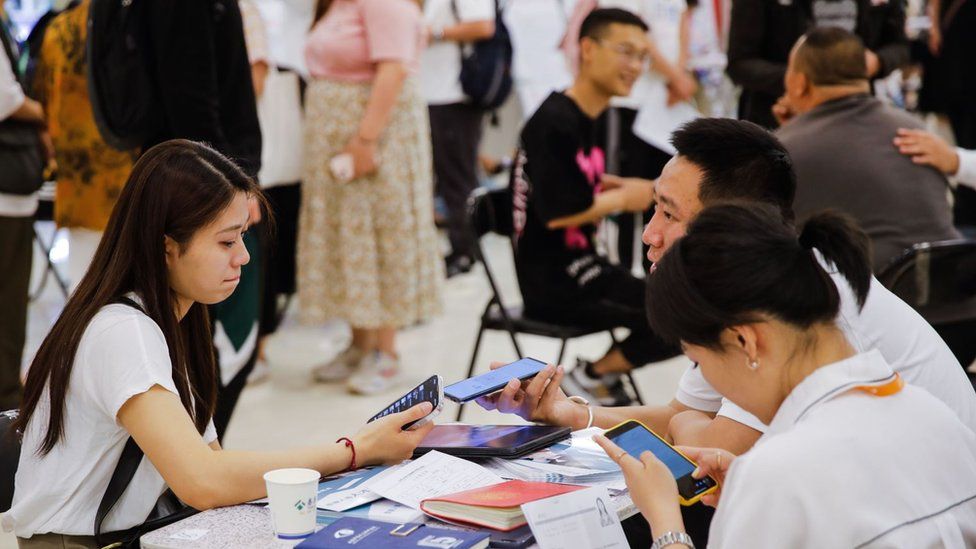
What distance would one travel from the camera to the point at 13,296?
12.4ft

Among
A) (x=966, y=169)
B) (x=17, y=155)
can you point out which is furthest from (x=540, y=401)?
(x=17, y=155)

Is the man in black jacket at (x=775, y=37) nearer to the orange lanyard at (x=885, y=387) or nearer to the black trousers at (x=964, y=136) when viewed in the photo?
the black trousers at (x=964, y=136)

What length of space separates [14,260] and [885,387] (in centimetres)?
307

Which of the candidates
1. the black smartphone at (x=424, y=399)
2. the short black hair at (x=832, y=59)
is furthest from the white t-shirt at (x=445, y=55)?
the black smartphone at (x=424, y=399)

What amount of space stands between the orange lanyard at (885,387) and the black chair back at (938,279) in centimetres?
156

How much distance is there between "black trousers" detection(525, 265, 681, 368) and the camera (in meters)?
3.67

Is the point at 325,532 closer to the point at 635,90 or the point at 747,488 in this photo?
the point at 747,488

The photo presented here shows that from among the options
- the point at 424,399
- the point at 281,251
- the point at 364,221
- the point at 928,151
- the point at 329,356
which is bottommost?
the point at 329,356

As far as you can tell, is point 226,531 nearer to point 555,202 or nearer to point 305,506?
point 305,506

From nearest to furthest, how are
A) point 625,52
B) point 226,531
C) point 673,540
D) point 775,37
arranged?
point 673,540 < point 226,531 < point 625,52 < point 775,37

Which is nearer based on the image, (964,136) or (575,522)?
(575,522)

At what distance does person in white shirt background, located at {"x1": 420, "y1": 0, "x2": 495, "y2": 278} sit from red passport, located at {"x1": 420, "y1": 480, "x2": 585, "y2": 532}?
14.7 ft

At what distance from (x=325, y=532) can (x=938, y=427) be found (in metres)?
0.78

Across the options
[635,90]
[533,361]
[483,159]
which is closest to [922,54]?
[635,90]
